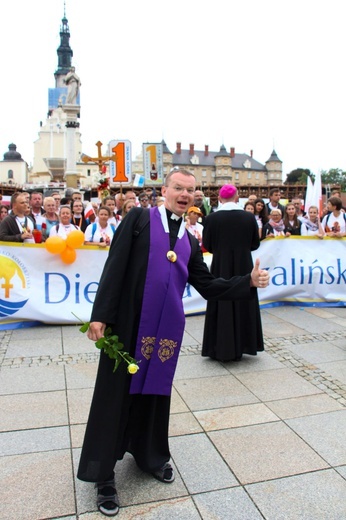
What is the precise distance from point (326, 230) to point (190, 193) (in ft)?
21.0

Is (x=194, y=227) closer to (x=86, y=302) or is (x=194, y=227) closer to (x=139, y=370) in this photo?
(x=86, y=302)

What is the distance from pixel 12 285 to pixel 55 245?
83 centimetres

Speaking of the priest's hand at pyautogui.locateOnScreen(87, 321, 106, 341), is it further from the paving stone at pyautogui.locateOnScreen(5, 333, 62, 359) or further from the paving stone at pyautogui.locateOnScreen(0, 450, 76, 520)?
the paving stone at pyautogui.locateOnScreen(5, 333, 62, 359)

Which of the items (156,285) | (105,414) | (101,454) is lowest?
(101,454)

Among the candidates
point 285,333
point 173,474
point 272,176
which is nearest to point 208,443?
point 173,474

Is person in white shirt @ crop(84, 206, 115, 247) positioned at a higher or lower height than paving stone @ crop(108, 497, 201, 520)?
higher

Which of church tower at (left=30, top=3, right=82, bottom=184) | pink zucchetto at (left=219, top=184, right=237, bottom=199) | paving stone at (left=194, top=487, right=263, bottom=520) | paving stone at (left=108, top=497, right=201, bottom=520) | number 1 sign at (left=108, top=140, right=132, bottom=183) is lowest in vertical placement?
paving stone at (left=108, top=497, right=201, bottom=520)

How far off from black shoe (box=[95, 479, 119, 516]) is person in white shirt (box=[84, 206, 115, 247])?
15.3 ft

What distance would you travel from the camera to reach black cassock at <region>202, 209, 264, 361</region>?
196 inches

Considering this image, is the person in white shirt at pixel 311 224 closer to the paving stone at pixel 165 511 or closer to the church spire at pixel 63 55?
the paving stone at pixel 165 511

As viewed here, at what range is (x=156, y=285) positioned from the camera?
99.4 inches

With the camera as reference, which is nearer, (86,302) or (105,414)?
(105,414)

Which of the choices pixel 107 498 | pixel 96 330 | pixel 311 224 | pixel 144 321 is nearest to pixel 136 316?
pixel 144 321

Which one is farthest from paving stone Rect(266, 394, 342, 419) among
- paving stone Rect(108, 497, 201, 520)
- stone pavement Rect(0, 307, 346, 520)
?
paving stone Rect(108, 497, 201, 520)
